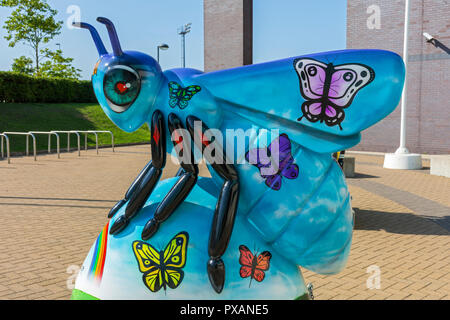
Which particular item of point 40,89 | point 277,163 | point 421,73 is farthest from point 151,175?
point 40,89

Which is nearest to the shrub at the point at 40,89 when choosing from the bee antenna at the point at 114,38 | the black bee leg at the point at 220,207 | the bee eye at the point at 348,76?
the bee antenna at the point at 114,38

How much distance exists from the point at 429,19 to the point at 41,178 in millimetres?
15703

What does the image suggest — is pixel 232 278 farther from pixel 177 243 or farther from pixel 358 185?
pixel 358 185

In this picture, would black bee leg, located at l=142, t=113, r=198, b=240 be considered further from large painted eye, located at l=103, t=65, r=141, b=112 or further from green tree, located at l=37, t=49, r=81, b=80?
green tree, located at l=37, t=49, r=81, b=80

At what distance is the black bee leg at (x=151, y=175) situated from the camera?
1.93m

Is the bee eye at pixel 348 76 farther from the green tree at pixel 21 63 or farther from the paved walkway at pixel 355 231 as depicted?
the green tree at pixel 21 63

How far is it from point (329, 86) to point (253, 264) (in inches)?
33.9

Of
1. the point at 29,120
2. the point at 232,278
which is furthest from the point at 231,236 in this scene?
the point at 29,120

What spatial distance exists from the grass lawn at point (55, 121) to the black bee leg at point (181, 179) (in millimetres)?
17976

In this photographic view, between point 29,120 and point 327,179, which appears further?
point 29,120

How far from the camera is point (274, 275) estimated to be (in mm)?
1956

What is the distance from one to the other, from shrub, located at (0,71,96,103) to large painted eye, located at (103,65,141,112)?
26246mm

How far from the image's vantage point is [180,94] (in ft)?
6.30

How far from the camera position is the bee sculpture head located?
1905 mm
